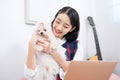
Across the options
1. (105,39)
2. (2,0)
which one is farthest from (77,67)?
(105,39)

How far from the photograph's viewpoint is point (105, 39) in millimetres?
1764

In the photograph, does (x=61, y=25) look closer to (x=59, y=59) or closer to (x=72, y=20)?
(x=72, y=20)

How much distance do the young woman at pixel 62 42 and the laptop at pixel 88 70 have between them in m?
0.18

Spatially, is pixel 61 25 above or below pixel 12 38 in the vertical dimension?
above

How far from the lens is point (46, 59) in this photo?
957 mm

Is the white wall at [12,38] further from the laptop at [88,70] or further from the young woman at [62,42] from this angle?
the laptop at [88,70]

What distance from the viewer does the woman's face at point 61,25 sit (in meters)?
1.01

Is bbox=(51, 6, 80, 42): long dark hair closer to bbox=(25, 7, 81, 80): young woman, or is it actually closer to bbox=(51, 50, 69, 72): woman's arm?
bbox=(25, 7, 81, 80): young woman

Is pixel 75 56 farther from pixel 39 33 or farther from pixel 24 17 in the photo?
pixel 24 17

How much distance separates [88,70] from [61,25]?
0.33m

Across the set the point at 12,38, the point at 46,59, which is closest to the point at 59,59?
the point at 46,59

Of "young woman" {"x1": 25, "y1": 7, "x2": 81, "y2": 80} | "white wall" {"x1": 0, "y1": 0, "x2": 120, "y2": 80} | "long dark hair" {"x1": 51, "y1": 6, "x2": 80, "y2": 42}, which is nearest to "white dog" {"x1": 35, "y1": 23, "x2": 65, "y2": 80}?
"young woman" {"x1": 25, "y1": 7, "x2": 81, "y2": 80}

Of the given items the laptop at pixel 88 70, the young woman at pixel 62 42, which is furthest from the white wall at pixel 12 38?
the laptop at pixel 88 70

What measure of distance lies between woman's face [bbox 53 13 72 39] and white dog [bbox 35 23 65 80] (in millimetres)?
56
